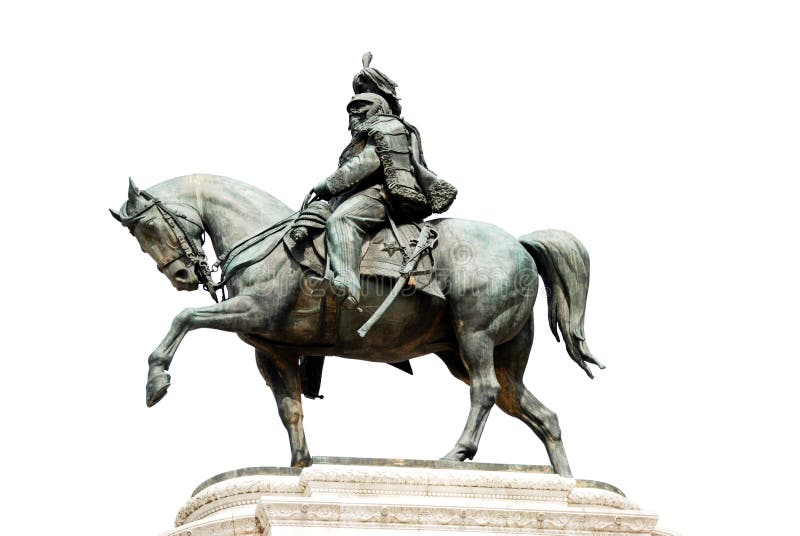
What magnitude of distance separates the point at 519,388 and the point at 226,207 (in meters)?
3.28

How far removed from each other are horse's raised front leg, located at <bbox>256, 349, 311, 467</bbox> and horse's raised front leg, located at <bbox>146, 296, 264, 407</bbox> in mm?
629

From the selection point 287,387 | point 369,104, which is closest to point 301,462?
point 287,387

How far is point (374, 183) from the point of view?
19625mm

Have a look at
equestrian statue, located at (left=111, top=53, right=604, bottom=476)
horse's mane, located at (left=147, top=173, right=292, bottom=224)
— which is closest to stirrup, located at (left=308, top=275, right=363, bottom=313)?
equestrian statue, located at (left=111, top=53, right=604, bottom=476)

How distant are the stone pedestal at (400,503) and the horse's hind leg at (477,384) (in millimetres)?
532

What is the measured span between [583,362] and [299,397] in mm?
2740

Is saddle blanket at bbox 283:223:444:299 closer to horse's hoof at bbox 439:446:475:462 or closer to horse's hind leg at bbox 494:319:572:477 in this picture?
horse's hind leg at bbox 494:319:572:477

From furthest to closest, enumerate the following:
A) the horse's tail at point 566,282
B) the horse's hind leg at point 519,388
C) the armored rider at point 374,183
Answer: the horse's tail at point 566,282 → the horse's hind leg at point 519,388 → the armored rider at point 374,183

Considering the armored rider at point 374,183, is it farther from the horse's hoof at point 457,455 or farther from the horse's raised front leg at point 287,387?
the horse's hoof at point 457,455

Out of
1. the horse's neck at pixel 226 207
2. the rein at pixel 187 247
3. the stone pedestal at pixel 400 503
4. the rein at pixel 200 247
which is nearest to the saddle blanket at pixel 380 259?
the rein at pixel 200 247

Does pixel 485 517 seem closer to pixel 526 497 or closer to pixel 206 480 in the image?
pixel 526 497

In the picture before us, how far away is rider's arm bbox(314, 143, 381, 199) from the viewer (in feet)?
64.0

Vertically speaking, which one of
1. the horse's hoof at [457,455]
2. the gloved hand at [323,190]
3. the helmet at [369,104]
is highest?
the helmet at [369,104]

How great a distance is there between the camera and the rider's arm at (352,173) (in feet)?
64.0
